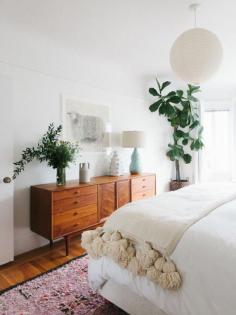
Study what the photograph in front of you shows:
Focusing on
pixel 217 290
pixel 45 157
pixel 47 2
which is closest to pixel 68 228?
pixel 45 157

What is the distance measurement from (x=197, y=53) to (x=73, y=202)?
181 cm

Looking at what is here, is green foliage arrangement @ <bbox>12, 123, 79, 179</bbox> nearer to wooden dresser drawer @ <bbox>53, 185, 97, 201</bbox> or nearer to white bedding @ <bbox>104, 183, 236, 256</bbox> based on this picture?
wooden dresser drawer @ <bbox>53, 185, 97, 201</bbox>

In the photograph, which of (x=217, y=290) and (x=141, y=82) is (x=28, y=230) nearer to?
(x=217, y=290)

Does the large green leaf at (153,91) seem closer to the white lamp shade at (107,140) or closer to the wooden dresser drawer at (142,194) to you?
the white lamp shade at (107,140)

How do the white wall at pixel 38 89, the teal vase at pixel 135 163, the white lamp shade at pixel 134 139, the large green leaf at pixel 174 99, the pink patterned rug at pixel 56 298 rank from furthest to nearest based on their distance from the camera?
the large green leaf at pixel 174 99, the teal vase at pixel 135 163, the white lamp shade at pixel 134 139, the white wall at pixel 38 89, the pink patterned rug at pixel 56 298

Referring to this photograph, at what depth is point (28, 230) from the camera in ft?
8.51

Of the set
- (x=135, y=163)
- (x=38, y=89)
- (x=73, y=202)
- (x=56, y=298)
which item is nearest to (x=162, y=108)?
(x=135, y=163)

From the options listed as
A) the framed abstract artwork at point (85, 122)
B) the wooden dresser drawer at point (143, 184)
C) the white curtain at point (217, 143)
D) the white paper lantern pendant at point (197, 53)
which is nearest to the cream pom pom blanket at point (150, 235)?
the white paper lantern pendant at point (197, 53)

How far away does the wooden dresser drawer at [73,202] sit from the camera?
91.7 inches

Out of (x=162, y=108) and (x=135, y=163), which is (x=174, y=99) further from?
(x=135, y=163)

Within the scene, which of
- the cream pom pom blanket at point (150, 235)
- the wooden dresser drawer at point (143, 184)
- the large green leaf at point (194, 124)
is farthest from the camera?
the large green leaf at point (194, 124)

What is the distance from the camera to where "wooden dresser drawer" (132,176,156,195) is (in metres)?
3.24

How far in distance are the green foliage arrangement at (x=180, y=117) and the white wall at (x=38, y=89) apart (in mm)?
917

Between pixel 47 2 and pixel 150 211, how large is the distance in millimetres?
1956
